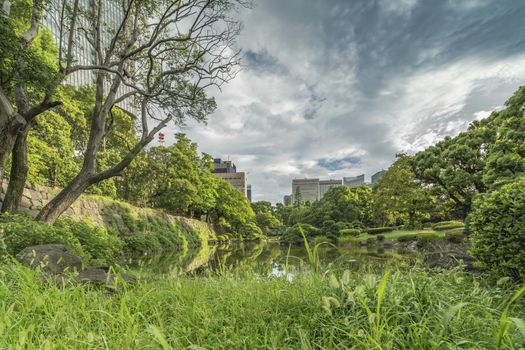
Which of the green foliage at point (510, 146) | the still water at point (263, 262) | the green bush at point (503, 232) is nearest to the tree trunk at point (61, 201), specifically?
the still water at point (263, 262)

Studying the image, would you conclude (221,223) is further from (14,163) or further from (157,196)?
(14,163)

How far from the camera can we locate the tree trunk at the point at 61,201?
6466 millimetres

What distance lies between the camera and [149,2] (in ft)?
25.4

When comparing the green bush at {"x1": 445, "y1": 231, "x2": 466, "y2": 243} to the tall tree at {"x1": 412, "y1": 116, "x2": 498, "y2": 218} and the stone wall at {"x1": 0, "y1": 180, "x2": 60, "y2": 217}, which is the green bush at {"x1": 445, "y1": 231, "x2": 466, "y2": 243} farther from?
the stone wall at {"x1": 0, "y1": 180, "x2": 60, "y2": 217}

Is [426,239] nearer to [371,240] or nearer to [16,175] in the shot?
[371,240]

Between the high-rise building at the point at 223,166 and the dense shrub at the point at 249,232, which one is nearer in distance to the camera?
the dense shrub at the point at 249,232

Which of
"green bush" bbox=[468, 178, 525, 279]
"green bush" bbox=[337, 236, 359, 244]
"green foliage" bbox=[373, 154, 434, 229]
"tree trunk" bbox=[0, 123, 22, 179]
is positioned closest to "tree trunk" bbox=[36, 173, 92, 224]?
"tree trunk" bbox=[0, 123, 22, 179]

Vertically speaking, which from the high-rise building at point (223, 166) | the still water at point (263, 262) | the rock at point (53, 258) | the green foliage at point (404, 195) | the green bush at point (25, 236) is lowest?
the still water at point (263, 262)

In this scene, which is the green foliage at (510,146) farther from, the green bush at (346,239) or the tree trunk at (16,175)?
the tree trunk at (16,175)

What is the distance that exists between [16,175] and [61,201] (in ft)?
4.14

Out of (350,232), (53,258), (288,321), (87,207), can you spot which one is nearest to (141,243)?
(87,207)

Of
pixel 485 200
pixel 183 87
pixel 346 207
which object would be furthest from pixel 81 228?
pixel 346 207

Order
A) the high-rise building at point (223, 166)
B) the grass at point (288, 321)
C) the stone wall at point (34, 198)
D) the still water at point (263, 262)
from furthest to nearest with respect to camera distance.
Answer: the high-rise building at point (223, 166)
the stone wall at point (34, 198)
the still water at point (263, 262)
the grass at point (288, 321)

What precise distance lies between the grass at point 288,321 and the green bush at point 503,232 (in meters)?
0.95
